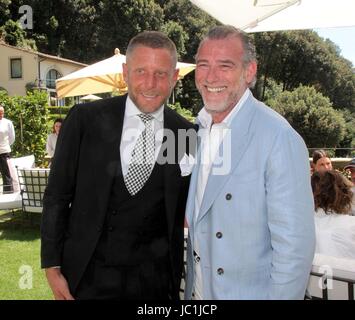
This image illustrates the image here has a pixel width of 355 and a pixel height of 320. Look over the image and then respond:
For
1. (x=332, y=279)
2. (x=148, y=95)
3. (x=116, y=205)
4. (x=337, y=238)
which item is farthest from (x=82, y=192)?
(x=337, y=238)

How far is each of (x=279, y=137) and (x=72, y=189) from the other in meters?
1.04

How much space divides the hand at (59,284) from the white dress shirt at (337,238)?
165 cm

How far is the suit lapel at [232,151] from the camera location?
6.11 ft

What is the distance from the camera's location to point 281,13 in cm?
551

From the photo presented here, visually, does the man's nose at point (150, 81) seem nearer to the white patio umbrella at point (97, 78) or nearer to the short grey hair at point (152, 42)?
the short grey hair at point (152, 42)

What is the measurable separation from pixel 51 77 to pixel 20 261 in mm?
39612

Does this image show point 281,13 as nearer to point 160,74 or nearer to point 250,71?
point 160,74

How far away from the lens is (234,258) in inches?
72.9

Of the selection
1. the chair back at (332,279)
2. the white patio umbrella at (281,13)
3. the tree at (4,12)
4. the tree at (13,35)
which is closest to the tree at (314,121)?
the white patio umbrella at (281,13)

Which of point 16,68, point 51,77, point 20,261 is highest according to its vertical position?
point 16,68

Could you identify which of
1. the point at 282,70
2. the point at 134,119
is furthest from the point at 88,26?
the point at 134,119

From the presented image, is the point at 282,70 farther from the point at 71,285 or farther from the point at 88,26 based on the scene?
the point at 71,285

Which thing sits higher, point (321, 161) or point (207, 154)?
point (207, 154)

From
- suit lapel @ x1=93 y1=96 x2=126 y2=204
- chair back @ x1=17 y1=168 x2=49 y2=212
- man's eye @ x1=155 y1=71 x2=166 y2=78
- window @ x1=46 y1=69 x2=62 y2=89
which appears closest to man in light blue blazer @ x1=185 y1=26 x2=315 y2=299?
man's eye @ x1=155 y1=71 x2=166 y2=78
